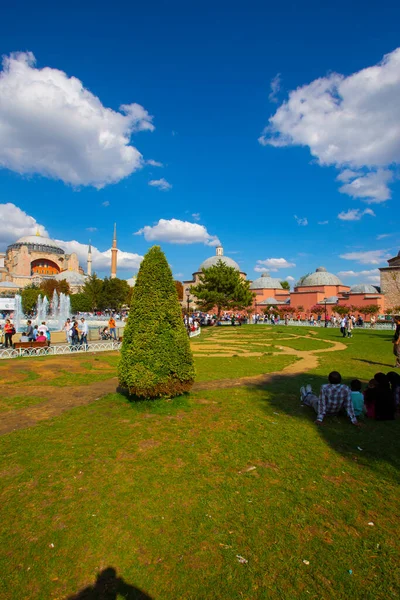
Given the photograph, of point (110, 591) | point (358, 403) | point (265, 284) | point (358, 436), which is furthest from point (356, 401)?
point (265, 284)

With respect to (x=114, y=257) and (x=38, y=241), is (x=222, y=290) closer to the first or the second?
(x=114, y=257)

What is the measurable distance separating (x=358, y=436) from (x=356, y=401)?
0.83 metres

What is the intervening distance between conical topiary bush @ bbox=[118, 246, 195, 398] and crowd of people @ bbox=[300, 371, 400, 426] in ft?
7.75

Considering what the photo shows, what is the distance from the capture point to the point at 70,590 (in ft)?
7.55

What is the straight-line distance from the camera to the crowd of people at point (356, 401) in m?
5.21

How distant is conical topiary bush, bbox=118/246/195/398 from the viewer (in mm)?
6070

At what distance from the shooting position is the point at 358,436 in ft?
15.5

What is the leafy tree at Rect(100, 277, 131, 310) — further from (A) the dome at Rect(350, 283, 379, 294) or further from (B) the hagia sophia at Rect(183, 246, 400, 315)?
(A) the dome at Rect(350, 283, 379, 294)

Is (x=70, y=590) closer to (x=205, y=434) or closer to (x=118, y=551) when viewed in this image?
(x=118, y=551)

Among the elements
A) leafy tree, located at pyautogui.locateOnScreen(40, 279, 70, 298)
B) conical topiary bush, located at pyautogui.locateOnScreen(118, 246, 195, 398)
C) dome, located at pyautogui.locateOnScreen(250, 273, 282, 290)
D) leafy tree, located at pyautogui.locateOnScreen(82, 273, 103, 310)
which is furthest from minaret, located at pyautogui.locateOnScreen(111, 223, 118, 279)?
conical topiary bush, located at pyautogui.locateOnScreen(118, 246, 195, 398)

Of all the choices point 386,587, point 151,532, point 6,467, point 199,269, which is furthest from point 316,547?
point 199,269

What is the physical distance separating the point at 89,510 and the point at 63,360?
927 cm

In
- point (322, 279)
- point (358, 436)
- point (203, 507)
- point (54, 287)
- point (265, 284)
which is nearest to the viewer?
point (203, 507)

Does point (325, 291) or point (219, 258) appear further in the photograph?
point (219, 258)
